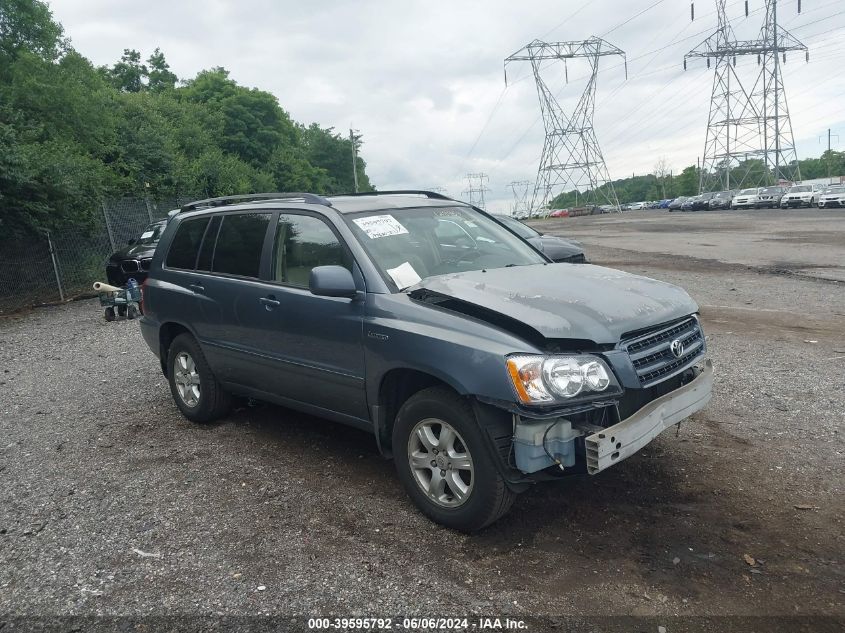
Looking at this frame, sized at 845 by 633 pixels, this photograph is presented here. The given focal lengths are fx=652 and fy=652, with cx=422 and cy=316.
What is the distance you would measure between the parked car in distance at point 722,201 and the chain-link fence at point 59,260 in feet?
166

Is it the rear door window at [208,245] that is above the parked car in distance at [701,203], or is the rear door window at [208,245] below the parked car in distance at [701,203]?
above

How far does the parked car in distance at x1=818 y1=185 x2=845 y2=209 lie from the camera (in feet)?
128

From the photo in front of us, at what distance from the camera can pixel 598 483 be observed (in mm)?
4145

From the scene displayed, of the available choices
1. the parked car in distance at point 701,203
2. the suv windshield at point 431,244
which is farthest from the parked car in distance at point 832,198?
the suv windshield at point 431,244

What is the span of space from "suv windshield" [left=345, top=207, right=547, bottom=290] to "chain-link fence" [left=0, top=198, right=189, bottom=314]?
13963mm

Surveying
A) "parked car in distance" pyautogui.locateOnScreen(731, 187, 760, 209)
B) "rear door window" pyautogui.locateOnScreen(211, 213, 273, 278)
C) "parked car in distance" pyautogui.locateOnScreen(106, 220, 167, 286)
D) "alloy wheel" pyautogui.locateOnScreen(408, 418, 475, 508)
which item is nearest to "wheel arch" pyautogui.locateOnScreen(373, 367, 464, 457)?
"alloy wheel" pyautogui.locateOnScreen(408, 418, 475, 508)

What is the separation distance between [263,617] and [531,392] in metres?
1.63

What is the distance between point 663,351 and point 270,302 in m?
2.66

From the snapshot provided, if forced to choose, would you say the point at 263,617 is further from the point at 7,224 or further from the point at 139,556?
the point at 7,224

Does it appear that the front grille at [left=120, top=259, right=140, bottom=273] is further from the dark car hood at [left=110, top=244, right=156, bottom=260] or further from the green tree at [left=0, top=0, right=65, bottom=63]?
the green tree at [left=0, top=0, right=65, bottom=63]

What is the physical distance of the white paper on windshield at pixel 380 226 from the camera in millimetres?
4344

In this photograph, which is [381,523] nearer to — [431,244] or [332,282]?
[332,282]

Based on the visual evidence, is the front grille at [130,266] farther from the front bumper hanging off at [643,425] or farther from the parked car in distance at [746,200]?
the parked car in distance at [746,200]

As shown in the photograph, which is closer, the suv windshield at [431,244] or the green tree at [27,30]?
the suv windshield at [431,244]
